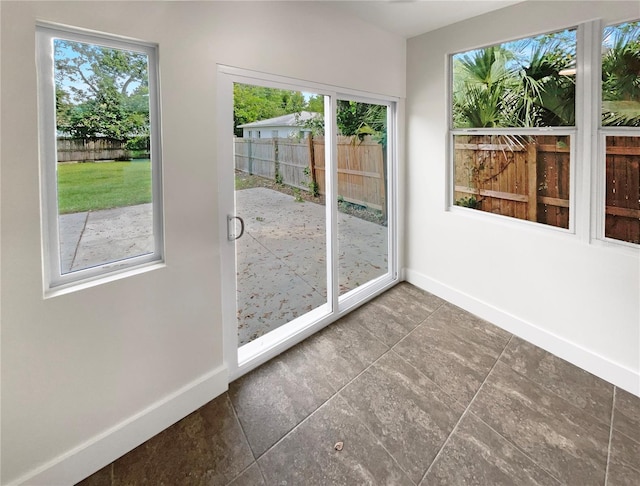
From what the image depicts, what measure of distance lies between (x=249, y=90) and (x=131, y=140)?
82 centimetres

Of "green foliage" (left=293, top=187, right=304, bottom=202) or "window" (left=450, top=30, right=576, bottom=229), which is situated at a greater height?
"window" (left=450, top=30, right=576, bottom=229)

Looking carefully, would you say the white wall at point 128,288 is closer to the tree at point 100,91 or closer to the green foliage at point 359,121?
the tree at point 100,91

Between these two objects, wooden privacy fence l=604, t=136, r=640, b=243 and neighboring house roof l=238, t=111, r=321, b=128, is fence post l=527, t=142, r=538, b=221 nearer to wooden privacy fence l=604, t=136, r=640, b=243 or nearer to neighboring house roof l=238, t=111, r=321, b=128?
wooden privacy fence l=604, t=136, r=640, b=243

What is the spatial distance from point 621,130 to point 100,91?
118 inches

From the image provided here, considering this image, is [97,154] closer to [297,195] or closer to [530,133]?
[297,195]

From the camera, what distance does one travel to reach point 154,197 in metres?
1.81

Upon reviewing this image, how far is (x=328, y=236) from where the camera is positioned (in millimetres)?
2938

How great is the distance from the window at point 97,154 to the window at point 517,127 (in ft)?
8.32

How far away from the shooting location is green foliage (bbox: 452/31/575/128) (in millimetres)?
2369

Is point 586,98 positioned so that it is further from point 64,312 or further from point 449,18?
point 64,312

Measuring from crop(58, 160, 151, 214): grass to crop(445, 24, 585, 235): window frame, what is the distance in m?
2.61

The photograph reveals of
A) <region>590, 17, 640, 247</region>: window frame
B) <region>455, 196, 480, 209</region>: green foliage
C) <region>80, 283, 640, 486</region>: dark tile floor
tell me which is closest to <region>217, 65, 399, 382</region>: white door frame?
<region>80, 283, 640, 486</region>: dark tile floor

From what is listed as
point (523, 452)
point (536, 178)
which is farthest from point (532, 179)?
point (523, 452)

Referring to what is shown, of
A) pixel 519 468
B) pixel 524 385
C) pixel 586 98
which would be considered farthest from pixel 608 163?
pixel 519 468
